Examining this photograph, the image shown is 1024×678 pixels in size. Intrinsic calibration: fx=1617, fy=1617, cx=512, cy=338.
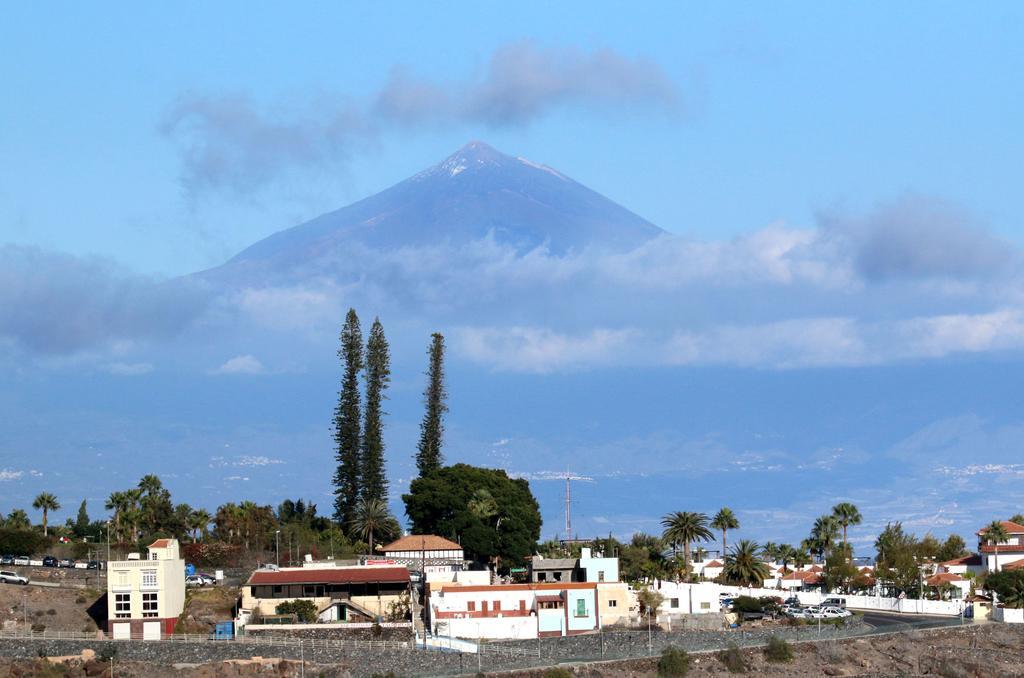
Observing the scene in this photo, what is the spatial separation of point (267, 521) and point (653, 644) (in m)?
53.0

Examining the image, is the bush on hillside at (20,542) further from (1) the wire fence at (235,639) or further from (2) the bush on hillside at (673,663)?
(2) the bush on hillside at (673,663)

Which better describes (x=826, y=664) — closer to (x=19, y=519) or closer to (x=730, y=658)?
(x=730, y=658)

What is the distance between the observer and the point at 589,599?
10062cm

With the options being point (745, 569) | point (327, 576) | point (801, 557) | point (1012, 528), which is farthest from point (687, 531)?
point (327, 576)

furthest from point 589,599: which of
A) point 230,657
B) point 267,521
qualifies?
point 267,521

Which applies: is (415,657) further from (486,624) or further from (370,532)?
(370,532)

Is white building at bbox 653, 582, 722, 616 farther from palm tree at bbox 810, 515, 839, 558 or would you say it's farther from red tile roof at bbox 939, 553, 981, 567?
palm tree at bbox 810, 515, 839, 558

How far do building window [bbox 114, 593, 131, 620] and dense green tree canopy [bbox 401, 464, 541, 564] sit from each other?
36.6 meters

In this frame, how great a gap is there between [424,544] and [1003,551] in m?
56.7

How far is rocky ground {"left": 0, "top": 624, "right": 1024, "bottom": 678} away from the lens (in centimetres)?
8419

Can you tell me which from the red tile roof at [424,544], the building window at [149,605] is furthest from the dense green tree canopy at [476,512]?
the building window at [149,605]

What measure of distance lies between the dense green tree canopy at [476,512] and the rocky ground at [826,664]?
34.7 metres

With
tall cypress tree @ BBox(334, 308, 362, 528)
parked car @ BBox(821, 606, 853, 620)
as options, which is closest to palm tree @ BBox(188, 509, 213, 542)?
tall cypress tree @ BBox(334, 308, 362, 528)

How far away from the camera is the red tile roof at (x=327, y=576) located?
99938 mm
